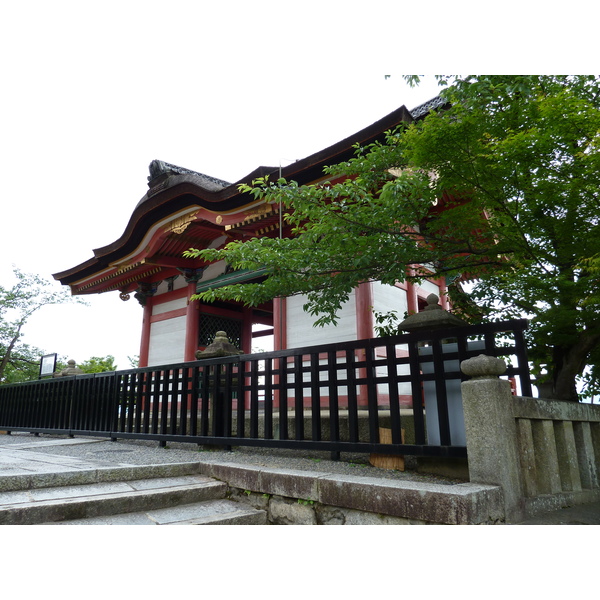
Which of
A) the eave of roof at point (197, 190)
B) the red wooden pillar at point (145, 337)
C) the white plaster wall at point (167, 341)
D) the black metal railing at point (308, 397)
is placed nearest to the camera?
the black metal railing at point (308, 397)

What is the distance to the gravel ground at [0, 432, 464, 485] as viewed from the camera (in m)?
3.74

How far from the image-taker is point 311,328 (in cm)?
741

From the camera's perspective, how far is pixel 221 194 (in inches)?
300

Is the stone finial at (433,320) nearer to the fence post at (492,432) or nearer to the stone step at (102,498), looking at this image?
the fence post at (492,432)

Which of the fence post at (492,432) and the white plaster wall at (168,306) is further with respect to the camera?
the white plaster wall at (168,306)

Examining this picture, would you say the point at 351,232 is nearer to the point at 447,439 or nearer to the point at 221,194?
the point at 447,439

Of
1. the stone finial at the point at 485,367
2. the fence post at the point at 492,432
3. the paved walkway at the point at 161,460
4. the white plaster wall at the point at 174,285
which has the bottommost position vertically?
the paved walkway at the point at 161,460

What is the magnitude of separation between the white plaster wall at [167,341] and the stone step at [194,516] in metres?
6.61

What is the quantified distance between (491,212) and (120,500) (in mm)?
4469

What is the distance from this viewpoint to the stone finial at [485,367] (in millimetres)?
3068

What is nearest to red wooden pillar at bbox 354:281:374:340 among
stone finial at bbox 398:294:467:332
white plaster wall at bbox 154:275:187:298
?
stone finial at bbox 398:294:467:332

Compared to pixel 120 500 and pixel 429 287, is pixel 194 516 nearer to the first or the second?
pixel 120 500

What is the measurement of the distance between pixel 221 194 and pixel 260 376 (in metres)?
3.76

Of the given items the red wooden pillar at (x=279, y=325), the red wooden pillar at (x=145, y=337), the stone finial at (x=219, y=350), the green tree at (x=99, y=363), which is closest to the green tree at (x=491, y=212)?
the stone finial at (x=219, y=350)
